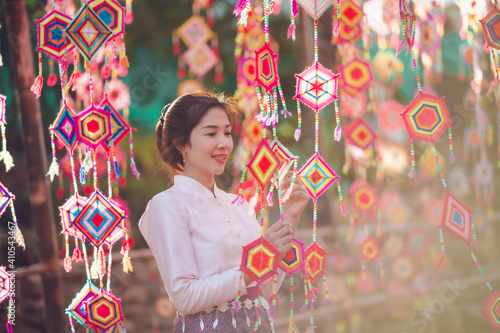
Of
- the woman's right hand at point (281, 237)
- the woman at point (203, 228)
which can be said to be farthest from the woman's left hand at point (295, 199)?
the woman's right hand at point (281, 237)

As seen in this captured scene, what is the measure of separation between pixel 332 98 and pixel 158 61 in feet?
4.86

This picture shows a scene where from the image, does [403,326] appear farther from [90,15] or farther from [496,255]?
[90,15]

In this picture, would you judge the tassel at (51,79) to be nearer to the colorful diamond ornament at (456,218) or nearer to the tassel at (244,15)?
the tassel at (244,15)

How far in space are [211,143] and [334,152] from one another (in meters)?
1.47

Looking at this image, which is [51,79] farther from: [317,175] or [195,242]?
[317,175]

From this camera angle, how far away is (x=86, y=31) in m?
1.08

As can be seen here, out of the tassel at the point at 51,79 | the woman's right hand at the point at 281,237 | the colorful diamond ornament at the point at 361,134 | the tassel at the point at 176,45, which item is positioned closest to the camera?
the woman's right hand at the point at 281,237

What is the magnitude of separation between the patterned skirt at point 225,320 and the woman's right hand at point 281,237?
0.60 ft

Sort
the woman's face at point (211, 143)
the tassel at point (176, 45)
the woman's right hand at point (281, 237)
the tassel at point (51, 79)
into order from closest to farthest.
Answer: the woman's right hand at point (281, 237), the woman's face at point (211, 143), the tassel at point (51, 79), the tassel at point (176, 45)

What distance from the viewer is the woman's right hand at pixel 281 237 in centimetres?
106

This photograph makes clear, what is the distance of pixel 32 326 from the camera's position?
1.85m

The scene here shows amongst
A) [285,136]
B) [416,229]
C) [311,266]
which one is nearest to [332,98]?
[311,266]

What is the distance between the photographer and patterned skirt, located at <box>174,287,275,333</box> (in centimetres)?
114

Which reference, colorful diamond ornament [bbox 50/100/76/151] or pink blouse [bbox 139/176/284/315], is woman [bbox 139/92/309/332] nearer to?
pink blouse [bbox 139/176/284/315]
